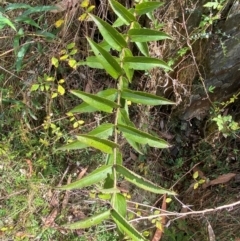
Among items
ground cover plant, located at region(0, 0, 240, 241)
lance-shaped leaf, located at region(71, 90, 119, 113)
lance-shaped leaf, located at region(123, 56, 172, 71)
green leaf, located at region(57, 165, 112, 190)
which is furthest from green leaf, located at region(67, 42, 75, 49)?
green leaf, located at region(57, 165, 112, 190)

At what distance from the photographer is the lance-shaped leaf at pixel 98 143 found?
1012 mm

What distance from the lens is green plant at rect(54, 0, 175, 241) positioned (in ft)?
3.37

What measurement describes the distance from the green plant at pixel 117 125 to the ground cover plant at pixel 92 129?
2.01 ft

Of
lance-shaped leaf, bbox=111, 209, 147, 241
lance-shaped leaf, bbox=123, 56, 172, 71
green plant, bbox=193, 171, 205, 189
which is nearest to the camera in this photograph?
lance-shaped leaf, bbox=111, 209, 147, 241

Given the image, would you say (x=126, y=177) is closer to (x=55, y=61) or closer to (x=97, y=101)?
(x=97, y=101)

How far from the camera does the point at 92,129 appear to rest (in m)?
2.05

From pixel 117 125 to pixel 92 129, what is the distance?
94cm

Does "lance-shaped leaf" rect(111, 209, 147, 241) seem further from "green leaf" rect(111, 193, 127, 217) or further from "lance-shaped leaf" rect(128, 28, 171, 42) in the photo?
"lance-shaped leaf" rect(128, 28, 171, 42)

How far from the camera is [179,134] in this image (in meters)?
2.20

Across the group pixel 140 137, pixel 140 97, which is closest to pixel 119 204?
pixel 140 137

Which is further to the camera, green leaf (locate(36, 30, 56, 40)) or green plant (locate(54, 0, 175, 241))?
green leaf (locate(36, 30, 56, 40))

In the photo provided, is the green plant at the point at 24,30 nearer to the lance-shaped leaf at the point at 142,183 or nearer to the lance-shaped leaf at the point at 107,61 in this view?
the lance-shaped leaf at the point at 107,61

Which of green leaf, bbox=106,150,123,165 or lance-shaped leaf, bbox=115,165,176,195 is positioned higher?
green leaf, bbox=106,150,123,165

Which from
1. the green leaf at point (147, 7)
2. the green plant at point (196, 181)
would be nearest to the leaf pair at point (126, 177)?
the green leaf at point (147, 7)
